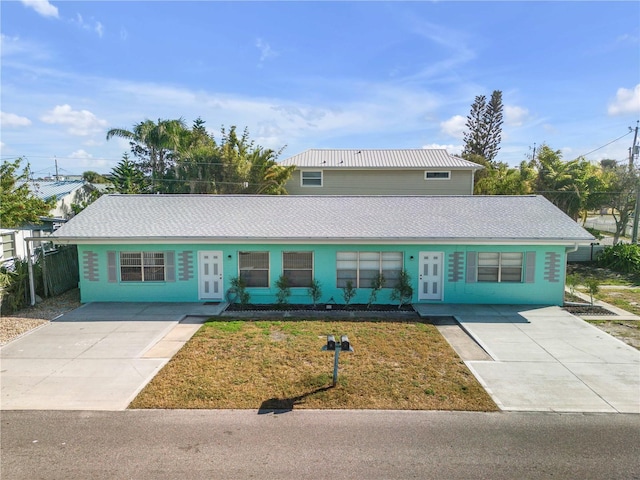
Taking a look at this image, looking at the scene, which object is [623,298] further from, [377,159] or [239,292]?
[377,159]

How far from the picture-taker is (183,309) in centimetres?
1406

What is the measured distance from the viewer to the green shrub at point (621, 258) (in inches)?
852

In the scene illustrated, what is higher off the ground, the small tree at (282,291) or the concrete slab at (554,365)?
the small tree at (282,291)

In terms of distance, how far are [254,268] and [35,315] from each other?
23.2ft

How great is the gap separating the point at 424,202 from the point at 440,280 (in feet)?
14.0

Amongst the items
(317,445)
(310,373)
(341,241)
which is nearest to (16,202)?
(341,241)

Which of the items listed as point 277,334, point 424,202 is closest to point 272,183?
point 424,202

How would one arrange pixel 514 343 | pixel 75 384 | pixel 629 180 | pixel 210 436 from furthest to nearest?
pixel 629 180
pixel 514 343
pixel 75 384
pixel 210 436

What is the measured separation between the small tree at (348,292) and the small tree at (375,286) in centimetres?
62

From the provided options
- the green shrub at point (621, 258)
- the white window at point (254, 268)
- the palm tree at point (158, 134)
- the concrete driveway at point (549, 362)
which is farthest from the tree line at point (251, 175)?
the concrete driveway at point (549, 362)

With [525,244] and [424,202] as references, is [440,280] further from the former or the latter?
[424,202]

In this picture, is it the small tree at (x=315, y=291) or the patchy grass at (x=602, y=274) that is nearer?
the small tree at (x=315, y=291)

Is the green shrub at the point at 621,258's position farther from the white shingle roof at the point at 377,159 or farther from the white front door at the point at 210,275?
the white front door at the point at 210,275

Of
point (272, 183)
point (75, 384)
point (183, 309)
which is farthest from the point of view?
point (272, 183)
